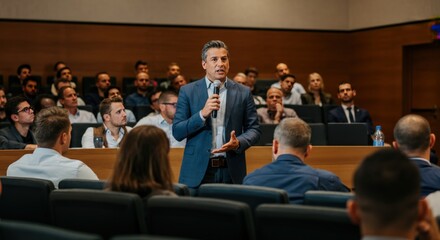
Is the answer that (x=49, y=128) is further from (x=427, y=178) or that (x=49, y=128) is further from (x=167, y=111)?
(x=167, y=111)

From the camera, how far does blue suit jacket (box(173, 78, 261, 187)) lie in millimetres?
4484

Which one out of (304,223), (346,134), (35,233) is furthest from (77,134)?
(35,233)

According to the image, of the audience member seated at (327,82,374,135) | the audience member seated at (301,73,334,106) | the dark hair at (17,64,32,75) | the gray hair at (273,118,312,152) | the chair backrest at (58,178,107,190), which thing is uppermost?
the dark hair at (17,64,32,75)

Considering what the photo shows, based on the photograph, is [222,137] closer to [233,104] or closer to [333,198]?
[233,104]

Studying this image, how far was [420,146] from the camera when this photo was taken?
338 cm

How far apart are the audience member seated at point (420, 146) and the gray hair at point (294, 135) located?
444 mm

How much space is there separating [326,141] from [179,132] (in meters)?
3.53

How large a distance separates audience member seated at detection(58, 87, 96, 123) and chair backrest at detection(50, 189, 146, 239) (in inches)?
211

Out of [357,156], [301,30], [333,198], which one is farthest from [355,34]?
[333,198]

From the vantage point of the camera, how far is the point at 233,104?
4586 millimetres

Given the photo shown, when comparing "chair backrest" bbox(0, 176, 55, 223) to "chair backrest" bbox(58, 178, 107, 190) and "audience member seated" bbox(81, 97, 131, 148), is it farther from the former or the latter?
"audience member seated" bbox(81, 97, 131, 148)

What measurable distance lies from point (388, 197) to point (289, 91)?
8574 millimetres

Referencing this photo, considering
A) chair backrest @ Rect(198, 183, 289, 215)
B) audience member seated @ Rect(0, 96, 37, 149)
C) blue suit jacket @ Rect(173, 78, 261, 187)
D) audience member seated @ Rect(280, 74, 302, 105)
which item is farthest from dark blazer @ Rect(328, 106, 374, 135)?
chair backrest @ Rect(198, 183, 289, 215)

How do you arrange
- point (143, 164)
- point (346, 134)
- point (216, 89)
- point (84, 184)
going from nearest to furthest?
point (143, 164) < point (84, 184) < point (216, 89) < point (346, 134)
